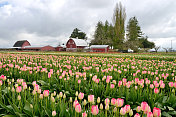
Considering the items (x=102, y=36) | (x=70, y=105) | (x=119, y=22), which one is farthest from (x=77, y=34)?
(x=70, y=105)

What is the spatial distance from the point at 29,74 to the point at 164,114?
3485 mm

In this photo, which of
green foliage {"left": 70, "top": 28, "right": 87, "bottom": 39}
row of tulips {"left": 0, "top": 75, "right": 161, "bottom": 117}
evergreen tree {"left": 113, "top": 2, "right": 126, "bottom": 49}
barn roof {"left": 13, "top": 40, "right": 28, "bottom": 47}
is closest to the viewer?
row of tulips {"left": 0, "top": 75, "right": 161, "bottom": 117}

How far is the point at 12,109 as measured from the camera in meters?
2.14

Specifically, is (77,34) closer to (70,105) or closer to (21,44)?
(21,44)

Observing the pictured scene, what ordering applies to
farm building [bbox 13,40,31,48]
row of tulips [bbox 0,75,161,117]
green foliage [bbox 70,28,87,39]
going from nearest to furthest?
row of tulips [bbox 0,75,161,117], farm building [bbox 13,40,31,48], green foliage [bbox 70,28,87,39]

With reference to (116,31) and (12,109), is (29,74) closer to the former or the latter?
(12,109)

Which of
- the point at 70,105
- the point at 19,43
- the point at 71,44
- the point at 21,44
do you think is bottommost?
the point at 70,105

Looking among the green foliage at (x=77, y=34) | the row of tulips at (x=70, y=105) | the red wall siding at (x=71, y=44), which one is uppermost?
the green foliage at (x=77, y=34)

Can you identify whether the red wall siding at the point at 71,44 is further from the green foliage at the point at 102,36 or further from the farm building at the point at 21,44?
the farm building at the point at 21,44

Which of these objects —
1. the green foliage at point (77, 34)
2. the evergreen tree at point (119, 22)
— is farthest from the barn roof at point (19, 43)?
the evergreen tree at point (119, 22)

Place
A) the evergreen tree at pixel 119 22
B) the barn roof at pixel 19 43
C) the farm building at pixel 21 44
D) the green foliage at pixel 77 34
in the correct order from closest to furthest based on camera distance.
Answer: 1. the evergreen tree at pixel 119 22
2. the farm building at pixel 21 44
3. the barn roof at pixel 19 43
4. the green foliage at pixel 77 34

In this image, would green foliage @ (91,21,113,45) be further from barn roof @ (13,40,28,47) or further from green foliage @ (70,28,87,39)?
barn roof @ (13,40,28,47)

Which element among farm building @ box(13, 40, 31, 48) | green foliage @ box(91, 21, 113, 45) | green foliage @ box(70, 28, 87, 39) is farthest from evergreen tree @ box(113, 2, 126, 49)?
farm building @ box(13, 40, 31, 48)

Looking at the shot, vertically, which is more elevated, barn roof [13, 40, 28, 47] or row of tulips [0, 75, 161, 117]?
barn roof [13, 40, 28, 47]
